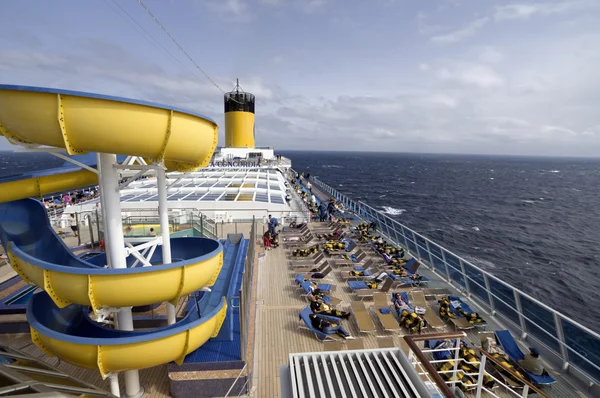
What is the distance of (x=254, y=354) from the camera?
24.0ft

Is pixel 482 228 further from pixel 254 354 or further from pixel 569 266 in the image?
pixel 254 354

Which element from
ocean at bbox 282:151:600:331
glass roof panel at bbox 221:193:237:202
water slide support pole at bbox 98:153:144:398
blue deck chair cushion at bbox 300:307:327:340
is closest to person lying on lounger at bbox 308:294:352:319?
blue deck chair cushion at bbox 300:307:327:340

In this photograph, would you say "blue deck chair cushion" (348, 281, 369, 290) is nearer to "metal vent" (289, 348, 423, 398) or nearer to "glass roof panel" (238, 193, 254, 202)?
"metal vent" (289, 348, 423, 398)

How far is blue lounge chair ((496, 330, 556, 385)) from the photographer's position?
6090 millimetres

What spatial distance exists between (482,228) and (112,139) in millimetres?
43313

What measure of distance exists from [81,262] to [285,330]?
5.09m

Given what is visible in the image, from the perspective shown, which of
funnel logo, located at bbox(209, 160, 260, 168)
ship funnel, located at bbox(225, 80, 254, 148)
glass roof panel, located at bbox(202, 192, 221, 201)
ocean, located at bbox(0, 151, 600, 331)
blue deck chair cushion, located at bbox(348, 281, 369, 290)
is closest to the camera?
blue deck chair cushion, located at bbox(348, 281, 369, 290)

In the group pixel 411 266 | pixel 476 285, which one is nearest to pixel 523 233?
pixel 476 285

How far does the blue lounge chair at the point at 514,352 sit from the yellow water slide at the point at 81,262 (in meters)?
6.37

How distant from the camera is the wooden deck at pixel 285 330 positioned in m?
6.44

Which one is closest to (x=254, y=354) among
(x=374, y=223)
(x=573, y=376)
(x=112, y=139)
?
(x=112, y=139)

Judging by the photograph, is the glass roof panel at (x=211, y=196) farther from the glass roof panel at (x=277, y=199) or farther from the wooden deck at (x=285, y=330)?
the wooden deck at (x=285, y=330)

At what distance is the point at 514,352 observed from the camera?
6.90 meters

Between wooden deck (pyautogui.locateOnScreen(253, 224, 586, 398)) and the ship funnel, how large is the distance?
31266 mm
